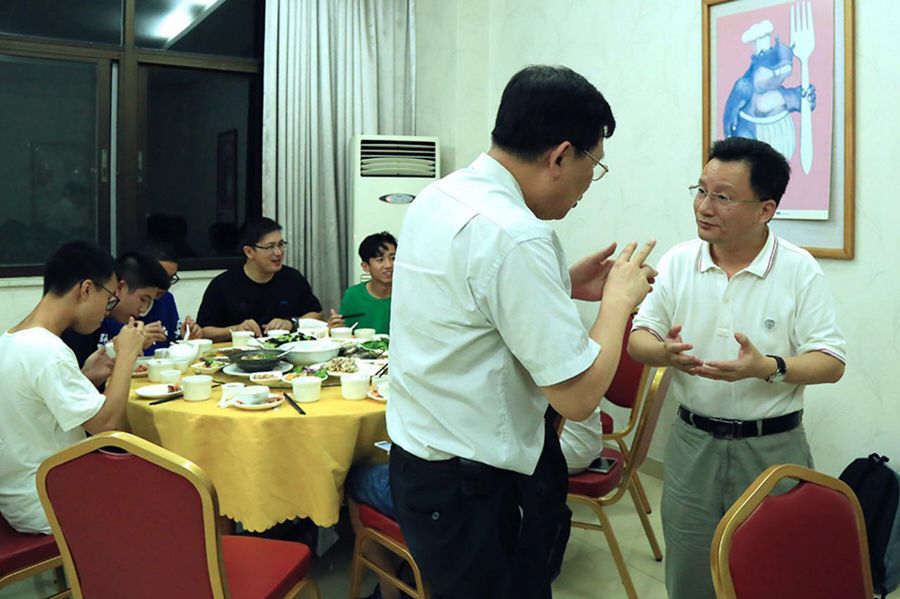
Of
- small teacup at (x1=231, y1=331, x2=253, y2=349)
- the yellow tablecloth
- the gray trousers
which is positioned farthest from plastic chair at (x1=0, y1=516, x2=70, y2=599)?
the gray trousers

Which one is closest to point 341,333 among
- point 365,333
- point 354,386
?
point 365,333

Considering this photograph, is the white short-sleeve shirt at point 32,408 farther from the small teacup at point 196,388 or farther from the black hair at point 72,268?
the small teacup at point 196,388

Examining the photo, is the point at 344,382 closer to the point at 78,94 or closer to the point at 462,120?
the point at 462,120

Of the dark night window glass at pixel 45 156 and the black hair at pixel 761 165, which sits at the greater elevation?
the dark night window glass at pixel 45 156

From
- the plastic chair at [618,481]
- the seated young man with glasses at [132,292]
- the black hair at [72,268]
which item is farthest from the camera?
the seated young man with glasses at [132,292]

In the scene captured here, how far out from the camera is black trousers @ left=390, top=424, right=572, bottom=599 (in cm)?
136

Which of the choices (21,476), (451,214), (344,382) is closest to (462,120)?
(344,382)

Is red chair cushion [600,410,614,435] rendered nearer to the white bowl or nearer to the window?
the white bowl

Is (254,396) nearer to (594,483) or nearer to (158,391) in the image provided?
(158,391)

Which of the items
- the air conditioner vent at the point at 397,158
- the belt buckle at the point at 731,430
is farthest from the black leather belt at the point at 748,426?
the air conditioner vent at the point at 397,158

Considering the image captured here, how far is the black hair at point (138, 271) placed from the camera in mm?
2850

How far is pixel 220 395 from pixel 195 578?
0.94 meters

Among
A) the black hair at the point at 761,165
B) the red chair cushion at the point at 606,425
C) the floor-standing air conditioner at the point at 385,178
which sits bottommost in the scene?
the red chair cushion at the point at 606,425

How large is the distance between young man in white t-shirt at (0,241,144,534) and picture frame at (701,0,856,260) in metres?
2.57
